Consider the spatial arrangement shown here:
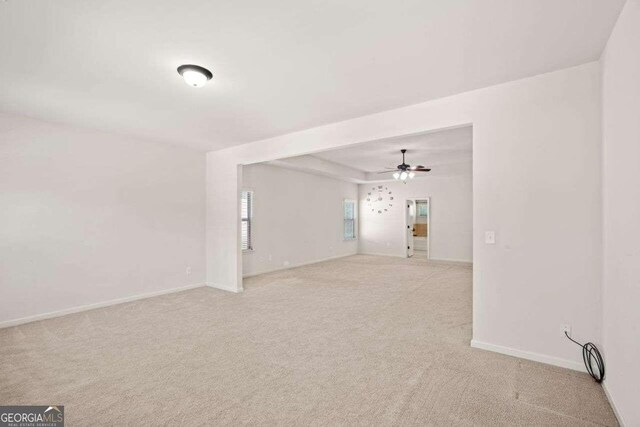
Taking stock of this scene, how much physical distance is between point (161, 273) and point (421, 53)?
505 cm

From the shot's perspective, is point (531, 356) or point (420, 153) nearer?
point (531, 356)

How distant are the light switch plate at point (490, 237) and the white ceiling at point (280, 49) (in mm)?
1451

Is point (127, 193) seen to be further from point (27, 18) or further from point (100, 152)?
point (27, 18)

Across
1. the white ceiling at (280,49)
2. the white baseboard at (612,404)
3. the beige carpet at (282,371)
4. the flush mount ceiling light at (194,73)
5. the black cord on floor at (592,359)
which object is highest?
the white ceiling at (280,49)

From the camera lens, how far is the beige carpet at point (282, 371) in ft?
6.55

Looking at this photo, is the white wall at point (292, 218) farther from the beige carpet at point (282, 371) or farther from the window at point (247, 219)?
the beige carpet at point (282, 371)

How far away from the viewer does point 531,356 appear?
2.66m

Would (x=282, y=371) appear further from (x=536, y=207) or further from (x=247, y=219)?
(x=247, y=219)

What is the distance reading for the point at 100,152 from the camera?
4391 millimetres

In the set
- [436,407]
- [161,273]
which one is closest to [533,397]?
[436,407]

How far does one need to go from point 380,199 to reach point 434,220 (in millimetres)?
1902

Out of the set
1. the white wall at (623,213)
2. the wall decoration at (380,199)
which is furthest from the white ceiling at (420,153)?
the white wall at (623,213)

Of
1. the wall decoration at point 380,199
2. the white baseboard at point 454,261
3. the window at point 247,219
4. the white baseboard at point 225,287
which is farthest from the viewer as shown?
the wall decoration at point 380,199

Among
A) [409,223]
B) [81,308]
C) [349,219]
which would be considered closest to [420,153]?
[409,223]
